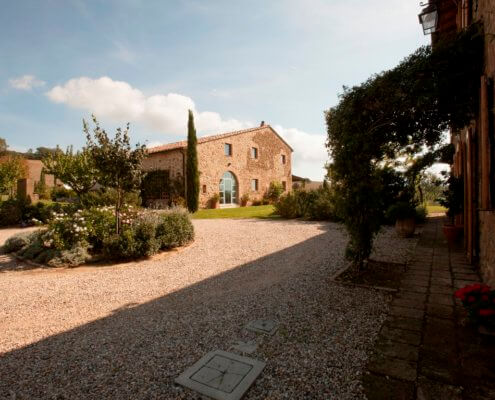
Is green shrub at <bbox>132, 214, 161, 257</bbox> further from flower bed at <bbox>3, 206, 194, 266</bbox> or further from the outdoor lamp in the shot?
the outdoor lamp

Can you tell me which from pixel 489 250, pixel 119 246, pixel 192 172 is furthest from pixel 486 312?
pixel 192 172

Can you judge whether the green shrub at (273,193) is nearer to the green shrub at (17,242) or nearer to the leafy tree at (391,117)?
the green shrub at (17,242)

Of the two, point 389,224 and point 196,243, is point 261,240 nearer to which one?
point 196,243

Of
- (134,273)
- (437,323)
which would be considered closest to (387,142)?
(437,323)

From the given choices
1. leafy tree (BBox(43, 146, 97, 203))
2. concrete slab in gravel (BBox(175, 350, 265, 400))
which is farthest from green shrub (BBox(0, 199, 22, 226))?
concrete slab in gravel (BBox(175, 350, 265, 400))

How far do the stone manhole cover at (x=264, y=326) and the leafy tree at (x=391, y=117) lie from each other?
7.47 feet

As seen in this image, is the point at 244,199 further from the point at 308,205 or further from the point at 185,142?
the point at 308,205

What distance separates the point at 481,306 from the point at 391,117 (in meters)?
2.78

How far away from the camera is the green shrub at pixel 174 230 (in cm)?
730

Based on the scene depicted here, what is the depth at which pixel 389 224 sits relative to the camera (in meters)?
10.9

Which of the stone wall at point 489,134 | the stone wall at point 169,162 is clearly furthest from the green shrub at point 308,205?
the stone wall at point 489,134

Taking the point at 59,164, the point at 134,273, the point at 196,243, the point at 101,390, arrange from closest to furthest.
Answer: the point at 101,390 < the point at 134,273 < the point at 196,243 < the point at 59,164

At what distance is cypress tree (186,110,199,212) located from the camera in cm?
1850

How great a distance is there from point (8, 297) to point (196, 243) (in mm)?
4653
